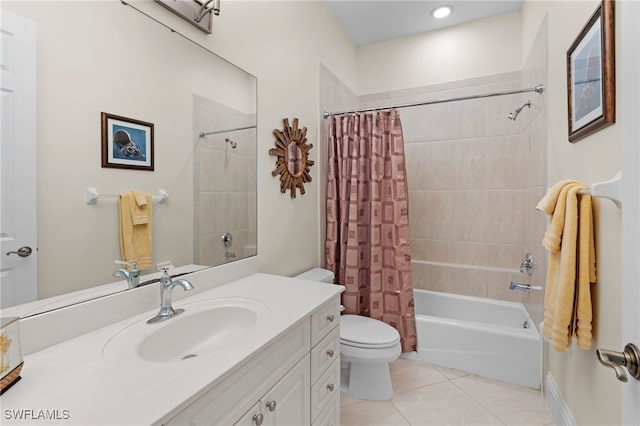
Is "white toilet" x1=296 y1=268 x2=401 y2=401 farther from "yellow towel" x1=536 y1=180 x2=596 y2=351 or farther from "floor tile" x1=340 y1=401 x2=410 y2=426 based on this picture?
"yellow towel" x1=536 y1=180 x2=596 y2=351

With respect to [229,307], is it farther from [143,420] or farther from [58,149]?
[58,149]

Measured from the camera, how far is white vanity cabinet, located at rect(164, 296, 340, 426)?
74cm

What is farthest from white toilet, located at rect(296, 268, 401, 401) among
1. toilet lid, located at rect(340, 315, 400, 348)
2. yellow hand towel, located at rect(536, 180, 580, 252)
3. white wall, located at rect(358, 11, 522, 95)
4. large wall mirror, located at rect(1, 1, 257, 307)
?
white wall, located at rect(358, 11, 522, 95)

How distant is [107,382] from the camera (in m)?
0.66

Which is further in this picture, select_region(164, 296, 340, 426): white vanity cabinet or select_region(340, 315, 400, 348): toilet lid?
select_region(340, 315, 400, 348): toilet lid

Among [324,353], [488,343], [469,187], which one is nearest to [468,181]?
[469,187]

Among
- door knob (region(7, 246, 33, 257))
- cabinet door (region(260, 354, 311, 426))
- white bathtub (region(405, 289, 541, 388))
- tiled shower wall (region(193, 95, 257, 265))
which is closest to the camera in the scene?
door knob (region(7, 246, 33, 257))

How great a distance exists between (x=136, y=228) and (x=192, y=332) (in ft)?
1.40

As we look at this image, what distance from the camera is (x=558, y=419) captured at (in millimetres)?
1579

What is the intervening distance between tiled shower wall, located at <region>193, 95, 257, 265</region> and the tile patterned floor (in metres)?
1.16

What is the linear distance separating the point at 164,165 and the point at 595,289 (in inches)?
68.2

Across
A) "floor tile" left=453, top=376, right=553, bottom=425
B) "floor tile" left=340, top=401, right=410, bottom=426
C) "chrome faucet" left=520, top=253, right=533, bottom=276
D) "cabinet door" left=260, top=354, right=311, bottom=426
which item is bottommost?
"floor tile" left=340, top=401, right=410, bottom=426

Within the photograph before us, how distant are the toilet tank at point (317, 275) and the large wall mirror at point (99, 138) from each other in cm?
60

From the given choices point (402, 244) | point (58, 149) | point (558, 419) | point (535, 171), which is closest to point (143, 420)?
point (58, 149)
